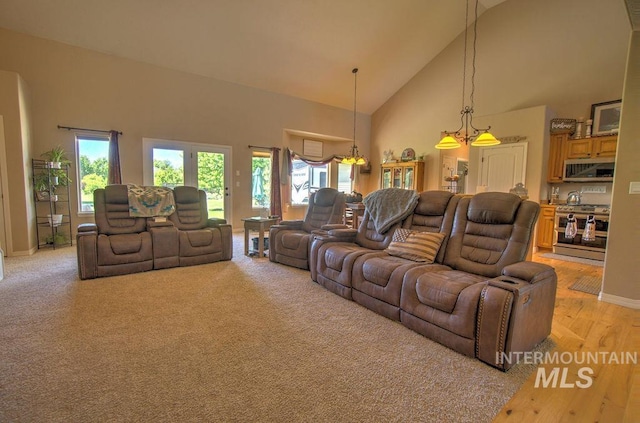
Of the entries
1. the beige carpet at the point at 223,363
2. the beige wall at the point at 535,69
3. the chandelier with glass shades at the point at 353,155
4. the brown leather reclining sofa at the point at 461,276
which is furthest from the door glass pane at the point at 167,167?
the beige wall at the point at 535,69

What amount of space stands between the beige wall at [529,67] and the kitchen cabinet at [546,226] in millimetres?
1794

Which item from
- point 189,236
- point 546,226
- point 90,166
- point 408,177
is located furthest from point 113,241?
point 546,226

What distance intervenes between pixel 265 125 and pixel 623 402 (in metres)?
6.97

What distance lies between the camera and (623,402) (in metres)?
1.73

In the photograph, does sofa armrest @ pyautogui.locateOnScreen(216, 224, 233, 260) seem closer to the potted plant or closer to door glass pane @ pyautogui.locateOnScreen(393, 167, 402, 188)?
the potted plant

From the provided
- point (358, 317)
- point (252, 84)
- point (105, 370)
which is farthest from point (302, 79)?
point (105, 370)

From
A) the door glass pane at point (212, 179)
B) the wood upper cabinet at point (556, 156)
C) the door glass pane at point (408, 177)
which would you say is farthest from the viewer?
the door glass pane at point (408, 177)

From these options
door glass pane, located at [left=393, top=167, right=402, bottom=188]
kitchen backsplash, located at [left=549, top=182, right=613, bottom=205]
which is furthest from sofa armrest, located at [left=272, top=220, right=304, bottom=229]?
kitchen backsplash, located at [left=549, top=182, right=613, bottom=205]

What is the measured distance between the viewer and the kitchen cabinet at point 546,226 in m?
5.68

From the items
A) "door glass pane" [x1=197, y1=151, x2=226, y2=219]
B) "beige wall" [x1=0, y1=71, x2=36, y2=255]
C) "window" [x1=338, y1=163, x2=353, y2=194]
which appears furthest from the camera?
"window" [x1=338, y1=163, x2=353, y2=194]

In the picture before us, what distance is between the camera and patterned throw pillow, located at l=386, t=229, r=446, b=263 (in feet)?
9.33

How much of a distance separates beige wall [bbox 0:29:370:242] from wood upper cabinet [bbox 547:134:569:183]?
534cm

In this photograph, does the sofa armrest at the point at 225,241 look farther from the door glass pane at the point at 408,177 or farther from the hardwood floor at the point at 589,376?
the door glass pane at the point at 408,177

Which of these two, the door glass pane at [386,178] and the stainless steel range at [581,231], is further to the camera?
the door glass pane at [386,178]
